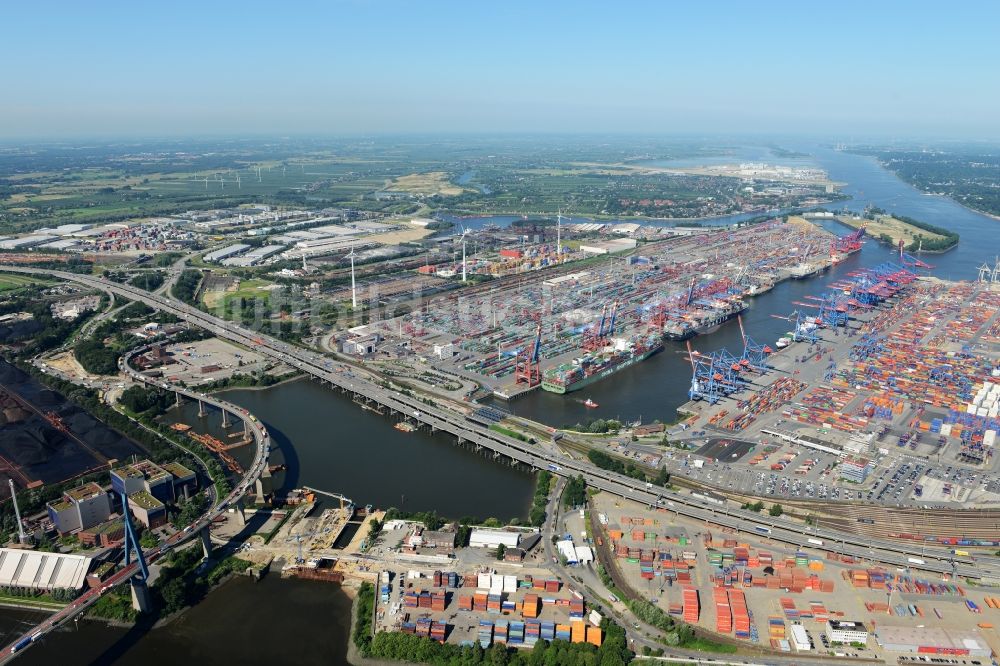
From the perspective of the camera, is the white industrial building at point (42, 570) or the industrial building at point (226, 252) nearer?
the white industrial building at point (42, 570)

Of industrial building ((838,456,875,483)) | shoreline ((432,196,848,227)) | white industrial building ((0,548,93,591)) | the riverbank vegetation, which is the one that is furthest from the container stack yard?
the riverbank vegetation

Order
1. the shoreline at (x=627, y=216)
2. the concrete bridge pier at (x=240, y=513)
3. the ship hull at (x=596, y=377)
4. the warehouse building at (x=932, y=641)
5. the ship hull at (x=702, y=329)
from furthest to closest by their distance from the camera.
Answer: the shoreline at (x=627, y=216) → the ship hull at (x=702, y=329) → the ship hull at (x=596, y=377) → the concrete bridge pier at (x=240, y=513) → the warehouse building at (x=932, y=641)

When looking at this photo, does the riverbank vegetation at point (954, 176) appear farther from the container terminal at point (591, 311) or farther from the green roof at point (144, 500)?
the green roof at point (144, 500)

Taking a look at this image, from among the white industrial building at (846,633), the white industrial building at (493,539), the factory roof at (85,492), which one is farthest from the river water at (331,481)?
the white industrial building at (846,633)

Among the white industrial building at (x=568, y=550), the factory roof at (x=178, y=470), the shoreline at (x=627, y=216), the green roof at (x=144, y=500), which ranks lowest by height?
the white industrial building at (x=568, y=550)

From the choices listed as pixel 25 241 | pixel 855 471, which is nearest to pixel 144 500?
pixel 855 471

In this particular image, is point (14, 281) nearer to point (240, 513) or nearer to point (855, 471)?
point (240, 513)

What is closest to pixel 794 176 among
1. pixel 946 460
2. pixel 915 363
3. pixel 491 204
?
pixel 491 204

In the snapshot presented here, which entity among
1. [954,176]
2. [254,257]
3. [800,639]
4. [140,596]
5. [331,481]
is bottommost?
[331,481]
